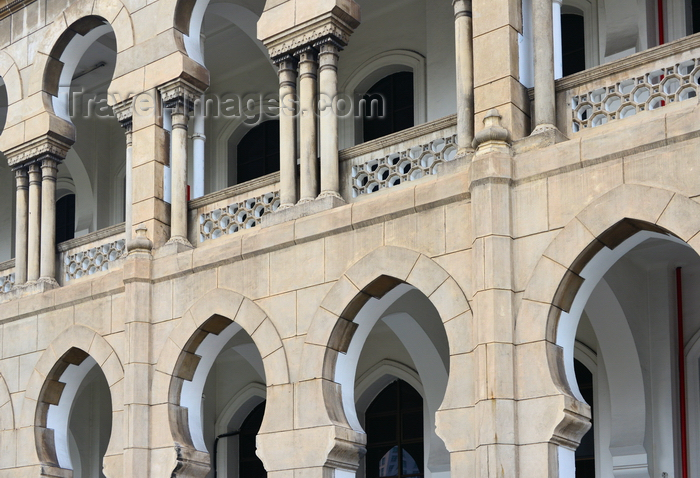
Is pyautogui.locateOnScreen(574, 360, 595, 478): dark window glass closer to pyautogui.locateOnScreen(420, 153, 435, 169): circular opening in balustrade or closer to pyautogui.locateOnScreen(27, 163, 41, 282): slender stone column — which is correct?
pyautogui.locateOnScreen(420, 153, 435, 169): circular opening in balustrade

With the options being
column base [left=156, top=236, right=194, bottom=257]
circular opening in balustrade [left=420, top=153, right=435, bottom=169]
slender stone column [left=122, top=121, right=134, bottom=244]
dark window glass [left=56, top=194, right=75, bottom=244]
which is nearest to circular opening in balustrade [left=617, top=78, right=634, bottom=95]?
circular opening in balustrade [left=420, top=153, right=435, bottom=169]

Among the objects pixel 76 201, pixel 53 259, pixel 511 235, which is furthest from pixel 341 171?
pixel 76 201

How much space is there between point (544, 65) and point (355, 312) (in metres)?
3.18

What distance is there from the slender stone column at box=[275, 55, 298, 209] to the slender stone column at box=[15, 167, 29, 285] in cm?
501

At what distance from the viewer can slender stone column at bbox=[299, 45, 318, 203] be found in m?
12.8

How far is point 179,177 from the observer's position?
567 inches

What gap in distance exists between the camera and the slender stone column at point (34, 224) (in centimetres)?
1602

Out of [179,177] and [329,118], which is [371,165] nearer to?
[329,118]

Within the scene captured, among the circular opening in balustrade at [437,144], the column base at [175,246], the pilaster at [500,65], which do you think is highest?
the pilaster at [500,65]

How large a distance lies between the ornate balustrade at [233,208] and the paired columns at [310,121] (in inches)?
16.2

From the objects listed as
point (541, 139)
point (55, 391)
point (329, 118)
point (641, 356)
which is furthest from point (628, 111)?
point (55, 391)

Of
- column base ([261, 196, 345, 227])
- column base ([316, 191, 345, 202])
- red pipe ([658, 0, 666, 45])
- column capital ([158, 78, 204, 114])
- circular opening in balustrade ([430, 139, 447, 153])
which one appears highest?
red pipe ([658, 0, 666, 45])

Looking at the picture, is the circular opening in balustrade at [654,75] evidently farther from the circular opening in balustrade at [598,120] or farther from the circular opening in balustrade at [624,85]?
the circular opening in balustrade at [598,120]

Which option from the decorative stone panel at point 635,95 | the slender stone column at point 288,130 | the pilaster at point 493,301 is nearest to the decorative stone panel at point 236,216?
the slender stone column at point 288,130
